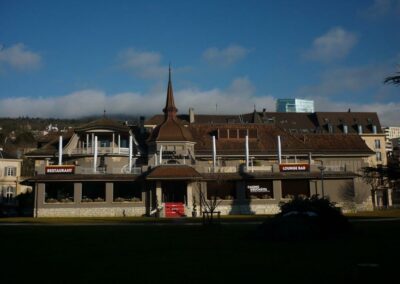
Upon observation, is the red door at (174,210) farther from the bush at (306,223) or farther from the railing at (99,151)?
the bush at (306,223)

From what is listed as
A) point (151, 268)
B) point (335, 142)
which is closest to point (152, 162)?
point (335, 142)

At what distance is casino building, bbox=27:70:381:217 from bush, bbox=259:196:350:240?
78.5 feet

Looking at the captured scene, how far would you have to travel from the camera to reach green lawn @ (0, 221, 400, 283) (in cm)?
1255

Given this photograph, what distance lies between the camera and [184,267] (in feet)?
47.0

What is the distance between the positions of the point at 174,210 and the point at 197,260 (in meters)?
37.3

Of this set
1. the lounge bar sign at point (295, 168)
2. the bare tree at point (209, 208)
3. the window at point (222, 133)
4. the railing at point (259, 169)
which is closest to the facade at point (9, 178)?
the window at point (222, 133)

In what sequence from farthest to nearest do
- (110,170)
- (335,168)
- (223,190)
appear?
(335,168), (223,190), (110,170)

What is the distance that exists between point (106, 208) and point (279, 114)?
66.2 m

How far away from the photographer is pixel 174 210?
173 ft

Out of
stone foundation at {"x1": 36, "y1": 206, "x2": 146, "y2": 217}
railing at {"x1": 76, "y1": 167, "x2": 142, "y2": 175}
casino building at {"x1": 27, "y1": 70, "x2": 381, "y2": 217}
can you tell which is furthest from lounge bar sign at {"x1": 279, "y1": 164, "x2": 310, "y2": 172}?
stone foundation at {"x1": 36, "y1": 206, "x2": 146, "y2": 217}

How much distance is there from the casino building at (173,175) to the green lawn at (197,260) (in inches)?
1120

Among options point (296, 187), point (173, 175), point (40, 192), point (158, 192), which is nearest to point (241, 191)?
point (296, 187)

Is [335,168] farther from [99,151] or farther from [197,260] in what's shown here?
[197,260]

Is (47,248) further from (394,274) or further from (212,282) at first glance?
(394,274)
